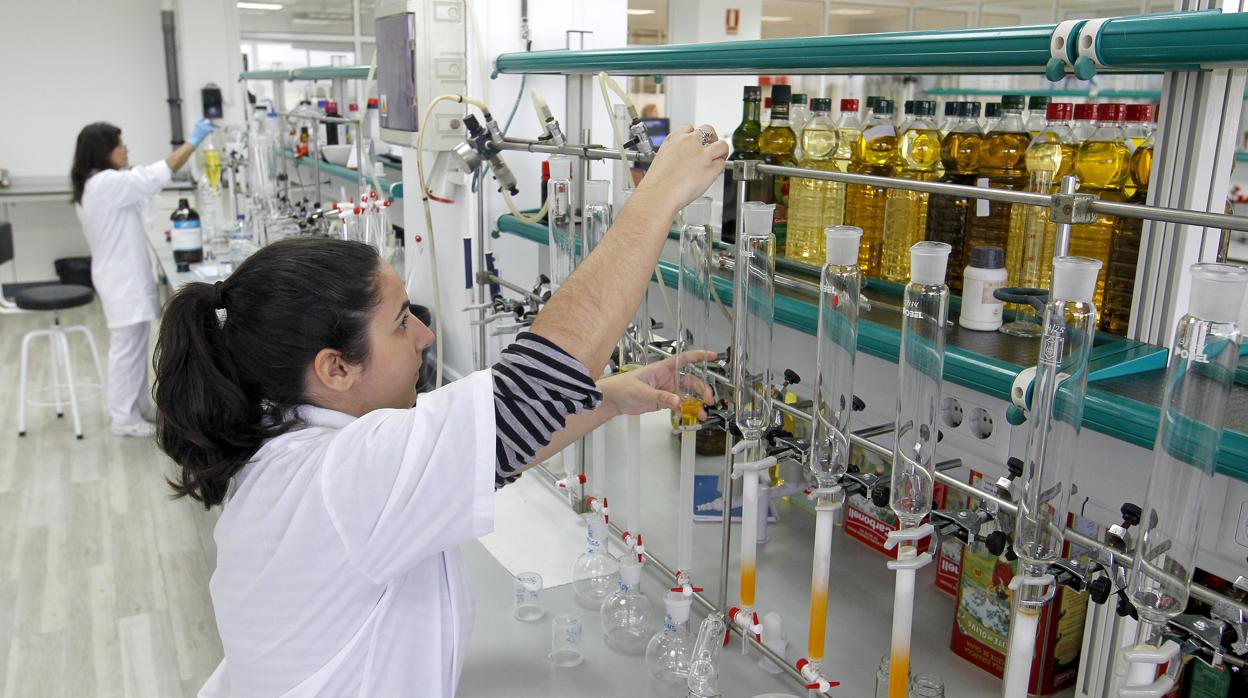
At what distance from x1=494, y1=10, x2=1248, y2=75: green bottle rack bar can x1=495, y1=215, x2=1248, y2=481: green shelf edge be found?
1.14ft

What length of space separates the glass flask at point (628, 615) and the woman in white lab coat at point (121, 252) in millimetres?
3633

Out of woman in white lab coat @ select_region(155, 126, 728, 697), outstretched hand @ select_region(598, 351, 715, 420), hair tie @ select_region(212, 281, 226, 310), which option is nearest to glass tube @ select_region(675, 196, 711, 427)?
outstretched hand @ select_region(598, 351, 715, 420)

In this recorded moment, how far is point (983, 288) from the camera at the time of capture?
125 cm

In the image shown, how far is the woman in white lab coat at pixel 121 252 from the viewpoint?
4293mm

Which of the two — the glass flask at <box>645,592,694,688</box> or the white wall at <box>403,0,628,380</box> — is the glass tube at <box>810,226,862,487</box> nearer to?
the glass flask at <box>645,592,694,688</box>

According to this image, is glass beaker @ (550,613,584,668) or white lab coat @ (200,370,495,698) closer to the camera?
white lab coat @ (200,370,495,698)

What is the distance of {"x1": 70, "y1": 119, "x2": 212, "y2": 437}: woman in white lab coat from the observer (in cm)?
429

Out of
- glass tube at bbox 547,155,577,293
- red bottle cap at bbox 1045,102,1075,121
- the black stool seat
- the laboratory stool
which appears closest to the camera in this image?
red bottle cap at bbox 1045,102,1075,121

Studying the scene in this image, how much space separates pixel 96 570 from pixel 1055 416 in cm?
334

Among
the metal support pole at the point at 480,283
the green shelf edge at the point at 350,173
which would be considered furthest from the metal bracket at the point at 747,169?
the green shelf edge at the point at 350,173

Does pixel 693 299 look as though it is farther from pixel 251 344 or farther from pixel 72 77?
pixel 72 77

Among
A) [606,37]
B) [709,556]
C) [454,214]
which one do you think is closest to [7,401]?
[454,214]

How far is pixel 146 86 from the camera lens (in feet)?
25.7

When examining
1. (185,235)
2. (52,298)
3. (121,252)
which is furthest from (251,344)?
(52,298)
